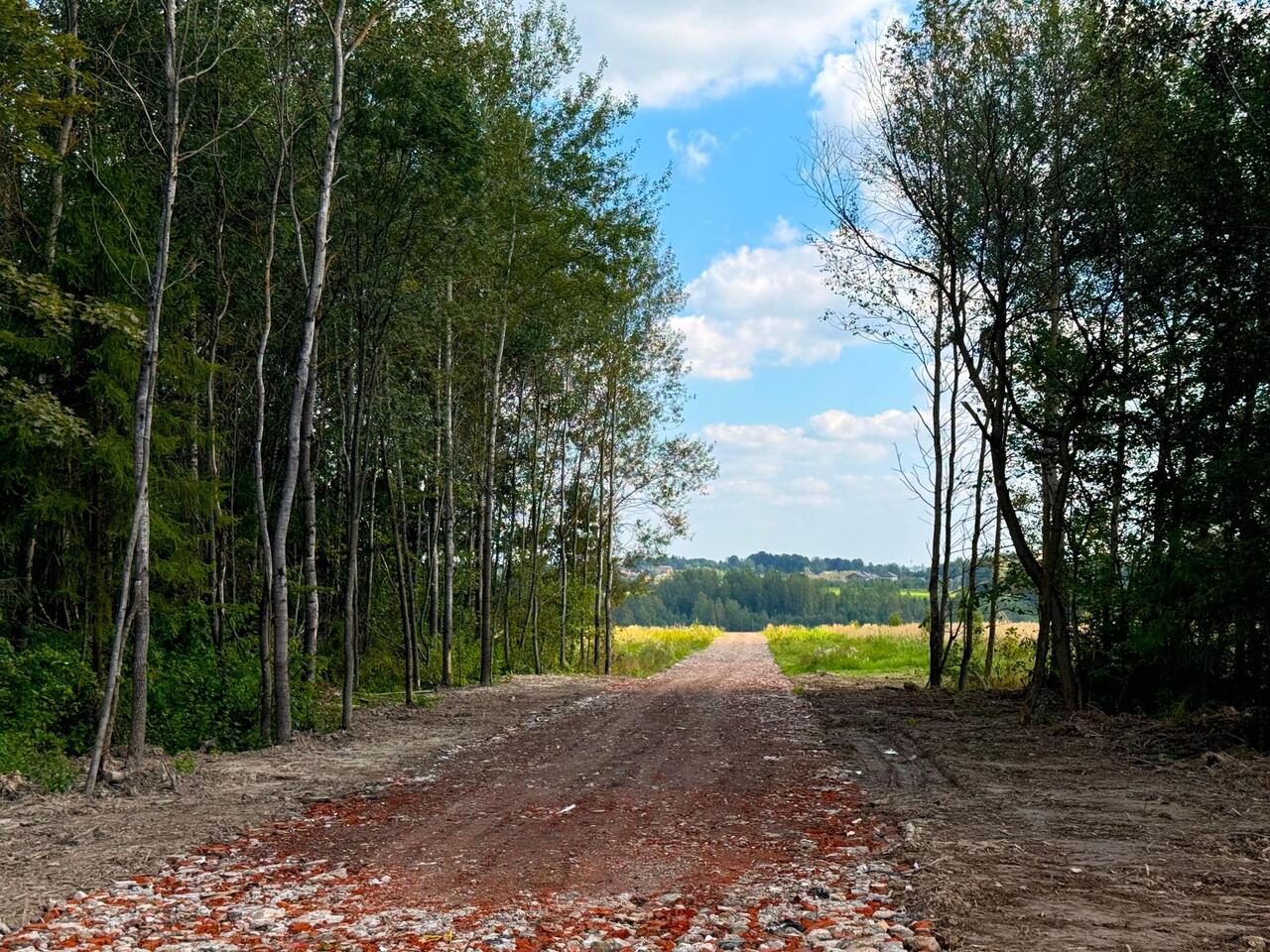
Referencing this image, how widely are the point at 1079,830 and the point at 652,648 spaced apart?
130ft

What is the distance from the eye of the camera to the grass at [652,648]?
3712cm

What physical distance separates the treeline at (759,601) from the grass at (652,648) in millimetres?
44493

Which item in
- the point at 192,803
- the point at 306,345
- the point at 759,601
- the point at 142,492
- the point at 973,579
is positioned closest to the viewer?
the point at 192,803

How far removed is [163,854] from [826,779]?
6845 millimetres

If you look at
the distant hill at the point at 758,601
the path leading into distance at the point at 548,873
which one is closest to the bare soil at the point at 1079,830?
the path leading into distance at the point at 548,873


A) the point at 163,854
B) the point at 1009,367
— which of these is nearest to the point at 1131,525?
the point at 1009,367

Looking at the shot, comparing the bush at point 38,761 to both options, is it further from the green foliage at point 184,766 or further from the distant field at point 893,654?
the distant field at point 893,654

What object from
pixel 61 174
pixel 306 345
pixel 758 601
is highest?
pixel 61 174

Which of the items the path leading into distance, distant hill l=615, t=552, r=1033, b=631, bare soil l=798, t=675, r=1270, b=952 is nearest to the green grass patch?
bare soil l=798, t=675, r=1270, b=952

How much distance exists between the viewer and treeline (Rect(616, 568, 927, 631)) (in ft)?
365

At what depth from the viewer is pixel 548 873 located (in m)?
6.98

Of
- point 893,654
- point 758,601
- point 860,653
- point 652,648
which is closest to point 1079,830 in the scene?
point 893,654

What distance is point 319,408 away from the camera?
838 inches

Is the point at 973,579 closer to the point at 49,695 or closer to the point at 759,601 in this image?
the point at 49,695
